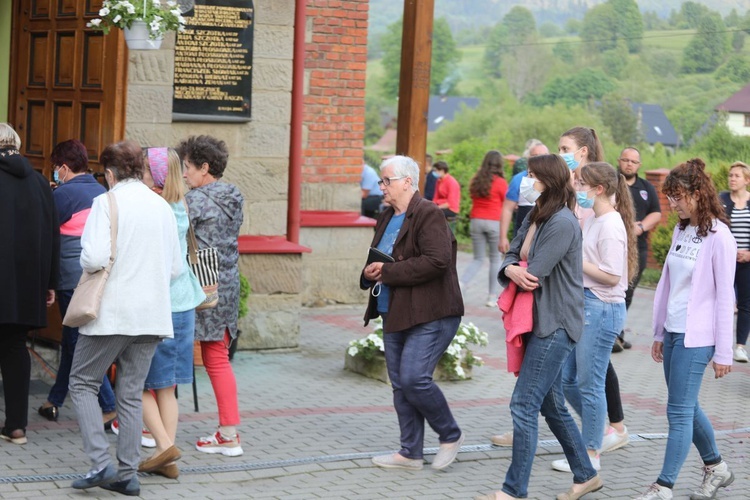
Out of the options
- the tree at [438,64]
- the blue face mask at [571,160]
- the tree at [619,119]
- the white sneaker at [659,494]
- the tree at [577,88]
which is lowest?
the white sneaker at [659,494]

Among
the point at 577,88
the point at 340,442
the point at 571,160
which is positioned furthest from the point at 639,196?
the point at 577,88

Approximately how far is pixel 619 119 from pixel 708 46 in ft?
31.8

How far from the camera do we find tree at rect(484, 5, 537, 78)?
122 m

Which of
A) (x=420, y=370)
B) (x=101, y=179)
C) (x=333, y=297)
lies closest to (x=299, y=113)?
(x=101, y=179)

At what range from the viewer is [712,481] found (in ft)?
20.7

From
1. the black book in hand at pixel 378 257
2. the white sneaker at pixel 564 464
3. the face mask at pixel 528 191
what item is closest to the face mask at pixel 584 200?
the face mask at pixel 528 191

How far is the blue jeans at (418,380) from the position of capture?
21.1ft

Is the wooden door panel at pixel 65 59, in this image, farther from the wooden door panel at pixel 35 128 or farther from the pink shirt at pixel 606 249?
the pink shirt at pixel 606 249

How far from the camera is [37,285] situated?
21.8ft

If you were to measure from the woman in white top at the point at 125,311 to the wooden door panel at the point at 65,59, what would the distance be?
3.30 m

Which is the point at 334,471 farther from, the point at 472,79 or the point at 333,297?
the point at 472,79

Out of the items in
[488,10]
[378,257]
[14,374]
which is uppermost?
[488,10]

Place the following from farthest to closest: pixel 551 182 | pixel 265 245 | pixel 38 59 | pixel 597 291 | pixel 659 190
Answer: pixel 659 190, pixel 265 245, pixel 38 59, pixel 597 291, pixel 551 182

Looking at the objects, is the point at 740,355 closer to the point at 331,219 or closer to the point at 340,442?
the point at 331,219
